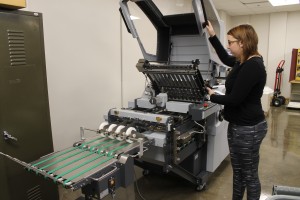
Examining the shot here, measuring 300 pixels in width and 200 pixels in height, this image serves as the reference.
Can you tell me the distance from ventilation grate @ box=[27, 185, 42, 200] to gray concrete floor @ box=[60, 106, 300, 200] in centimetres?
60

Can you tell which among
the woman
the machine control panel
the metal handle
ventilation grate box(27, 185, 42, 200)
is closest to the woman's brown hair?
the woman

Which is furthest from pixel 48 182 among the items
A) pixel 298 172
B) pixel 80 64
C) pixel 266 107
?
pixel 266 107

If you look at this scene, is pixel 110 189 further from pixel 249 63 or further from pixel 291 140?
pixel 291 140

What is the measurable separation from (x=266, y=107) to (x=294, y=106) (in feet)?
4.14

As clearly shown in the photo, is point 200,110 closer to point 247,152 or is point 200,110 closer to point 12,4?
point 247,152

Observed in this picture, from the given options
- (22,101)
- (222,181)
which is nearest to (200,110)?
(222,181)

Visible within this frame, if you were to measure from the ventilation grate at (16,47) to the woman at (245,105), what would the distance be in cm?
150

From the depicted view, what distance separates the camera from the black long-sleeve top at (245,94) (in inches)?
65.8

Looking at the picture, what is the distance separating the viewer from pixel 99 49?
3268mm

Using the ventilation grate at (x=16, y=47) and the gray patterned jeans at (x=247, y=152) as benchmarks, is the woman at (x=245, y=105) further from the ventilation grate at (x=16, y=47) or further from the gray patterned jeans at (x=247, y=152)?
the ventilation grate at (x=16, y=47)

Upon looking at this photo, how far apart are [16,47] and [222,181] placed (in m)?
2.58

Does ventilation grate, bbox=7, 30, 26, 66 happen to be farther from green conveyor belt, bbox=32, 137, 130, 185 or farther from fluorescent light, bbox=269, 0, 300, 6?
fluorescent light, bbox=269, 0, 300, 6

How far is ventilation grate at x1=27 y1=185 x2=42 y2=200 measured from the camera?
1.98 m

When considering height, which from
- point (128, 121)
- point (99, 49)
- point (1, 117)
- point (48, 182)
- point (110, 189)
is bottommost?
point (48, 182)
